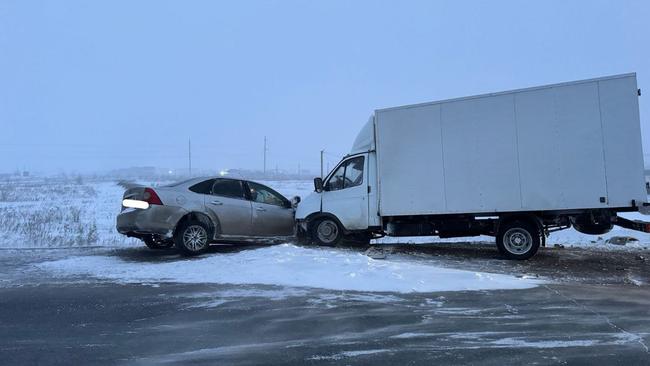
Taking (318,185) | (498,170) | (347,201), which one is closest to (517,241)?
(498,170)

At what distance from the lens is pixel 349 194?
11055 mm

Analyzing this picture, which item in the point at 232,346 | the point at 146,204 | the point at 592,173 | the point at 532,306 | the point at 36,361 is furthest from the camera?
the point at 146,204

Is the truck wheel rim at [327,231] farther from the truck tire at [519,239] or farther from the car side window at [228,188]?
the truck tire at [519,239]

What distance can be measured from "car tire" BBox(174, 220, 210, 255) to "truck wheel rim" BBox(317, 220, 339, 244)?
8.10 feet

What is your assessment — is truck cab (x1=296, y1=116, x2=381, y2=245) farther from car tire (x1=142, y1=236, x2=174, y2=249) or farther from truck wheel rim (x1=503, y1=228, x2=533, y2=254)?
car tire (x1=142, y1=236, x2=174, y2=249)

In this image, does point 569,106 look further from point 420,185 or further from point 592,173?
point 420,185

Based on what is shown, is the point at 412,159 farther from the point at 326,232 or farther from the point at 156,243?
the point at 156,243

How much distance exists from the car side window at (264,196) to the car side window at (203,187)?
95cm

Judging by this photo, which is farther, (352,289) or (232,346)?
(352,289)

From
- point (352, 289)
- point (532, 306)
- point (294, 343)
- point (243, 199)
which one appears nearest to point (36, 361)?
point (294, 343)

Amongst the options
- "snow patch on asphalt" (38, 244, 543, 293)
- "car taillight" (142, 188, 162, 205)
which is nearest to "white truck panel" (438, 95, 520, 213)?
"snow patch on asphalt" (38, 244, 543, 293)

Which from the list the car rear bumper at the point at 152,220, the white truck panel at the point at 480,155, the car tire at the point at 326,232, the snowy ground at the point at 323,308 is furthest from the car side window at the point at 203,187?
the white truck panel at the point at 480,155

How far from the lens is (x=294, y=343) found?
198 inches

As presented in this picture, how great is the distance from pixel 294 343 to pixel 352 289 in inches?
99.1
